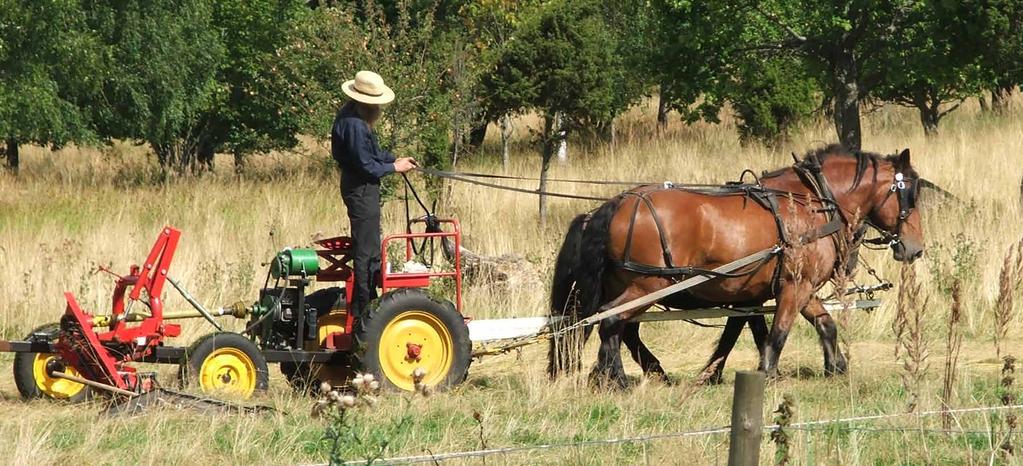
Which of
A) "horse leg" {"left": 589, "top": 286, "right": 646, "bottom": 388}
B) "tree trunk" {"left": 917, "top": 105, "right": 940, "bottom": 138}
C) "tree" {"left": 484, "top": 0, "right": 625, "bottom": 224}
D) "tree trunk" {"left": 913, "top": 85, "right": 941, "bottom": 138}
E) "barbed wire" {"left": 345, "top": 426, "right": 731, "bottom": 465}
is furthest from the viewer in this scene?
"tree trunk" {"left": 913, "top": 85, "right": 941, "bottom": 138}

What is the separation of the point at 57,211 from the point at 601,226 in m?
11.9

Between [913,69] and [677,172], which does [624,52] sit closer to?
[677,172]

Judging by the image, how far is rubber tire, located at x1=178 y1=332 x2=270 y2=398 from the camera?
317 inches

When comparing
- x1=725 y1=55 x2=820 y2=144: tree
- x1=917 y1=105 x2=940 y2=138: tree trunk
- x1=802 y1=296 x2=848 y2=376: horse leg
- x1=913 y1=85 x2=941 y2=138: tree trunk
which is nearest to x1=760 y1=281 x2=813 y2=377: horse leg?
x1=802 y1=296 x2=848 y2=376: horse leg

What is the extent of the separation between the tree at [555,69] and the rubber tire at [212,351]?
30.6 feet

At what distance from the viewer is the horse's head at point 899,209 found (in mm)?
9430

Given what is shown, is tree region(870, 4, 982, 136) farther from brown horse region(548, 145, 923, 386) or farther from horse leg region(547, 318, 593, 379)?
horse leg region(547, 318, 593, 379)

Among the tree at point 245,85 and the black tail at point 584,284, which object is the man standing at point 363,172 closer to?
the black tail at point 584,284

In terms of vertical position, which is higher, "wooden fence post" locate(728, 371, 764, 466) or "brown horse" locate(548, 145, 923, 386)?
"brown horse" locate(548, 145, 923, 386)

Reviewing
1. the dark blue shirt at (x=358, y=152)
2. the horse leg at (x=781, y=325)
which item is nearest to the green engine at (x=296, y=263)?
the dark blue shirt at (x=358, y=152)

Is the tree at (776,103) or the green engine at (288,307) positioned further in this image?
the tree at (776,103)

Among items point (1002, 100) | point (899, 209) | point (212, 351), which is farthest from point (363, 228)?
point (1002, 100)

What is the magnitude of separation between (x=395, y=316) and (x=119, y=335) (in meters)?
1.66

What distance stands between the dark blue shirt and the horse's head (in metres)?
3.54
